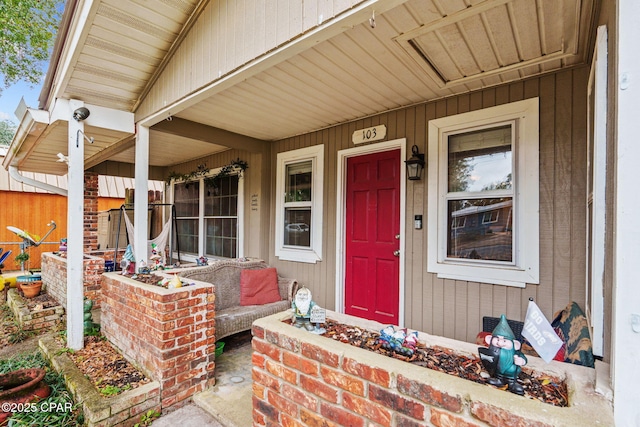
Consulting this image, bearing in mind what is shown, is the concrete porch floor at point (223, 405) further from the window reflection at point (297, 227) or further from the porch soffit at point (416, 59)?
the porch soffit at point (416, 59)

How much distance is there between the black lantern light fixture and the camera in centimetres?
290

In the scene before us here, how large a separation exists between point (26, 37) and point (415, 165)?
12734mm

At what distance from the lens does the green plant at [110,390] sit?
6.84ft

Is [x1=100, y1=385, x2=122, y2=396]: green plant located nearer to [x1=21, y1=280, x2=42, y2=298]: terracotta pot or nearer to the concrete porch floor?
the concrete porch floor

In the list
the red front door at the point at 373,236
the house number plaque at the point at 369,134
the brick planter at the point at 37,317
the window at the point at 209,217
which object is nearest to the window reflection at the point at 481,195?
the red front door at the point at 373,236

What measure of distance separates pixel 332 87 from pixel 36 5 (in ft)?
38.2

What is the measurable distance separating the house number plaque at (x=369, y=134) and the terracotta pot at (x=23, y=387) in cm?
339

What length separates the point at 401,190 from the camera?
10.1ft

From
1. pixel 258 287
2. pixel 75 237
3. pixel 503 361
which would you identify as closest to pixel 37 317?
pixel 75 237

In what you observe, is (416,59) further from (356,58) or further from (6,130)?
(6,130)

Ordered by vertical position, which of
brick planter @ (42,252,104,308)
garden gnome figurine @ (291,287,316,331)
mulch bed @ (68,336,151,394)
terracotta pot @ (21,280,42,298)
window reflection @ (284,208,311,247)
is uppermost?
window reflection @ (284,208,311,247)

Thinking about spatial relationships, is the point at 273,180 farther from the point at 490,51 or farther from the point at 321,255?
the point at 490,51

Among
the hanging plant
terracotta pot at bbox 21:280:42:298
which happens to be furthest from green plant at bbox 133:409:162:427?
terracotta pot at bbox 21:280:42:298

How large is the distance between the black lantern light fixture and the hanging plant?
2.58 meters
